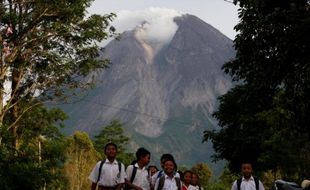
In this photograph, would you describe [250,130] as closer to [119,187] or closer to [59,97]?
[59,97]

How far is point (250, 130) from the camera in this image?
33.8 meters

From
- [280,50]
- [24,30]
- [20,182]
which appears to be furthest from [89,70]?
[280,50]

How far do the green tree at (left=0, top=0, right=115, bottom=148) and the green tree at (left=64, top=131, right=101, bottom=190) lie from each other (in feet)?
A: 118

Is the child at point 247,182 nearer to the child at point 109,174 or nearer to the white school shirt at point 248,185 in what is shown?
the white school shirt at point 248,185

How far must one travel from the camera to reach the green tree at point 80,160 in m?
59.1

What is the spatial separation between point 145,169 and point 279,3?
5.75 metres

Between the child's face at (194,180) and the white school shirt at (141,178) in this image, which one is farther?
the child's face at (194,180)

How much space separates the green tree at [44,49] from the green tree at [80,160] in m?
36.0

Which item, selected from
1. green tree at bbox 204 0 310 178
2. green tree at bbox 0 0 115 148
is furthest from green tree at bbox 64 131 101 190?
green tree at bbox 204 0 310 178

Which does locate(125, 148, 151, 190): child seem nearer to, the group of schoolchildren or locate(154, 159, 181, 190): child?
the group of schoolchildren

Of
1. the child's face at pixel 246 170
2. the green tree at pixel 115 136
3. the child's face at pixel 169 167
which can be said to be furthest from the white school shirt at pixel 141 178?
the green tree at pixel 115 136

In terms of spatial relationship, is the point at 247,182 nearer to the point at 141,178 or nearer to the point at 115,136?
the point at 141,178

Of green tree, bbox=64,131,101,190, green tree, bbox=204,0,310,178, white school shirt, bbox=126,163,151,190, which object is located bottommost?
white school shirt, bbox=126,163,151,190

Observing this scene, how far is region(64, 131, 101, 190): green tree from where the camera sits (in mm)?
59062
